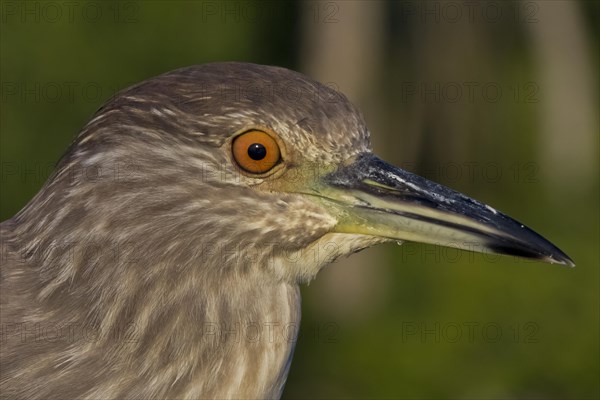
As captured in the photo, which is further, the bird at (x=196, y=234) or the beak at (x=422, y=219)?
the beak at (x=422, y=219)

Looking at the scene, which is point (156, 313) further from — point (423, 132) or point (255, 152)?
point (423, 132)

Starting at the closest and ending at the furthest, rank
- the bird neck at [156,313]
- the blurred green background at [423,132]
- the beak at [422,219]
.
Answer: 1. the bird neck at [156,313]
2. the beak at [422,219]
3. the blurred green background at [423,132]

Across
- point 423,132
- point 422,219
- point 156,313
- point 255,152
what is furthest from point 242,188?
point 423,132

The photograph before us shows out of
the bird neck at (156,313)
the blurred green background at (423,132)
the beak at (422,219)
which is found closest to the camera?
the bird neck at (156,313)

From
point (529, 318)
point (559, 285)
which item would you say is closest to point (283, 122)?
point (529, 318)

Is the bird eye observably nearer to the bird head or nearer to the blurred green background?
the bird head

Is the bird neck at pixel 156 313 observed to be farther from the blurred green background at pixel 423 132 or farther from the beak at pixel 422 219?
the blurred green background at pixel 423 132

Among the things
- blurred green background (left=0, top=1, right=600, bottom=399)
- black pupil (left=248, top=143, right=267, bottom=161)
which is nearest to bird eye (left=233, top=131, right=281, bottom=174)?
black pupil (left=248, top=143, right=267, bottom=161)

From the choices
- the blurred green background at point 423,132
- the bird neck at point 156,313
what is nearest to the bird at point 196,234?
the bird neck at point 156,313

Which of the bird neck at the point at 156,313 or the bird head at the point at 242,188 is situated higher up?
the bird head at the point at 242,188
